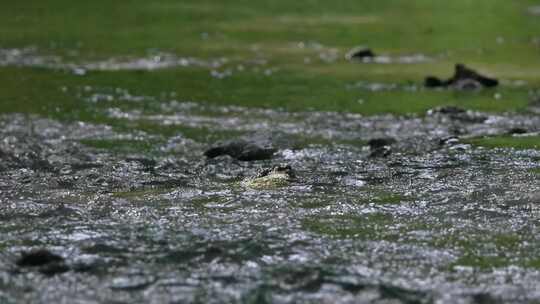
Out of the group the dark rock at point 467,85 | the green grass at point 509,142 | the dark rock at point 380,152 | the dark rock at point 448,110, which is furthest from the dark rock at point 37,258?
the dark rock at point 467,85

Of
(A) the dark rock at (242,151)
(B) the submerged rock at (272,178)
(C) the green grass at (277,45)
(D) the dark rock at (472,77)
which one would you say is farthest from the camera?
(D) the dark rock at (472,77)

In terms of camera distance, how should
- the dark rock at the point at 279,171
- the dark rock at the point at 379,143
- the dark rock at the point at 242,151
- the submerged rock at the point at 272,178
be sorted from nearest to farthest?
the submerged rock at the point at 272,178, the dark rock at the point at 279,171, the dark rock at the point at 242,151, the dark rock at the point at 379,143

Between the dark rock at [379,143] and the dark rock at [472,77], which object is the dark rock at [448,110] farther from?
the dark rock at [472,77]

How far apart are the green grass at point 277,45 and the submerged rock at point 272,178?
764cm

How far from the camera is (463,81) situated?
28.8m

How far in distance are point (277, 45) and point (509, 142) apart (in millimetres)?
20089

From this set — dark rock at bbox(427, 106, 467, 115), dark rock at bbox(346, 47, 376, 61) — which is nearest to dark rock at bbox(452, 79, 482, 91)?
dark rock at bbox(427, 106, 467, 115)

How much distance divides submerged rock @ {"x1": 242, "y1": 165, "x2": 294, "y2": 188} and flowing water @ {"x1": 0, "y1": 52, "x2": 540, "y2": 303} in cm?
21

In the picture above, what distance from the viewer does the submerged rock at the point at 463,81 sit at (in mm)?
28547

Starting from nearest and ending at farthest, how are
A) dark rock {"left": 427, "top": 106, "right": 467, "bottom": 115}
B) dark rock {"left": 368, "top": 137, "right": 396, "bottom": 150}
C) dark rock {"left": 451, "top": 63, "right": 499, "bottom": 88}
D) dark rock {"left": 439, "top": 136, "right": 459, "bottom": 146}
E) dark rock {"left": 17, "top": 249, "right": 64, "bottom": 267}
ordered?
dark rock {"left": 17, "top": 249, "right": 64, "bottom": 267} → dark rock {"left": 439, "top": 136, "right": 459, "bottom": 146} → dark rock {"left": 368, "top": 137, "right": 396, "bottom": 150} → dark rock {"left": 427, "top": 106, "right": 467, "bottom": 115} → dark rock {"left": 451, "top": 63, "right": 499, "bottom": 88}

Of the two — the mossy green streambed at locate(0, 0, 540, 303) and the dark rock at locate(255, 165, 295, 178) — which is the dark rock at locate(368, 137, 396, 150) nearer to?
the mossy green streambed at locate(0, 0, 540, 303)

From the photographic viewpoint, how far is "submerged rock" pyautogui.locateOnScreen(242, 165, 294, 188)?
51.3 ft

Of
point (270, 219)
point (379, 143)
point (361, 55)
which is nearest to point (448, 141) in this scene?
point (379, 143)

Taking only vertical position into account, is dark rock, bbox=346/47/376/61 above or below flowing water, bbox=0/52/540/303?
below
